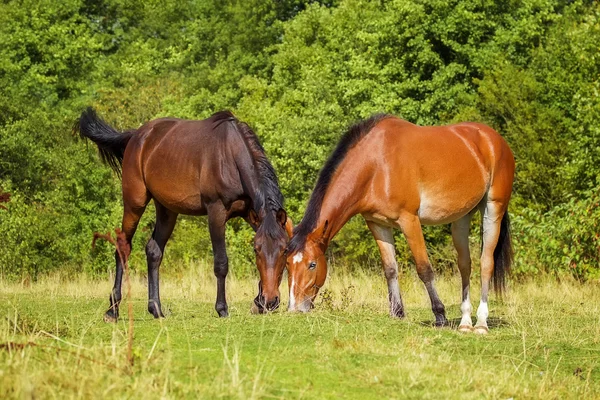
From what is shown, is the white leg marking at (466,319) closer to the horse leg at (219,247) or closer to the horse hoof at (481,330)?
the horse hoof at (481,330)

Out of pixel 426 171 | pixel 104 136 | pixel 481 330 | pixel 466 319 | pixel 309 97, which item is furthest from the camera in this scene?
pixel 309 97

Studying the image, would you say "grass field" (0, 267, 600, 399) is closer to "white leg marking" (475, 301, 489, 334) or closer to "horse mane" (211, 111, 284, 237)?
"white leg marking" (475, 301, 489, 334)

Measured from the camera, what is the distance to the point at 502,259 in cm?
1193

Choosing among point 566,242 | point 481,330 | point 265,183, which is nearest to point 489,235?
point 481,330

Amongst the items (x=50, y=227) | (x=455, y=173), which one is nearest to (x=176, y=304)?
(x=455, y=173)

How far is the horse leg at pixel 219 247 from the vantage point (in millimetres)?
11891

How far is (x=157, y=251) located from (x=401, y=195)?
3394mm

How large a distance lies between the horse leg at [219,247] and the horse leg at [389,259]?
170 cm

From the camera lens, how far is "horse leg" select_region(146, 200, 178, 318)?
12.4 m

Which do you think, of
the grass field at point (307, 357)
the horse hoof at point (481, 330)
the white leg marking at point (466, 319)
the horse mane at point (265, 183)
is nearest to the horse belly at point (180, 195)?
the horse mane at point (265, 183)

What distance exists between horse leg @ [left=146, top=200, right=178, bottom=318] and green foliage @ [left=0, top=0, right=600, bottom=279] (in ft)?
28.2

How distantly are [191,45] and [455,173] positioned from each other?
4490 centimetres

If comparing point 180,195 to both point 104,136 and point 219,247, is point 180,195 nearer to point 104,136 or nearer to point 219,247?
point 219,247

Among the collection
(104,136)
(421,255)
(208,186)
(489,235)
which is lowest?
(421,255)
